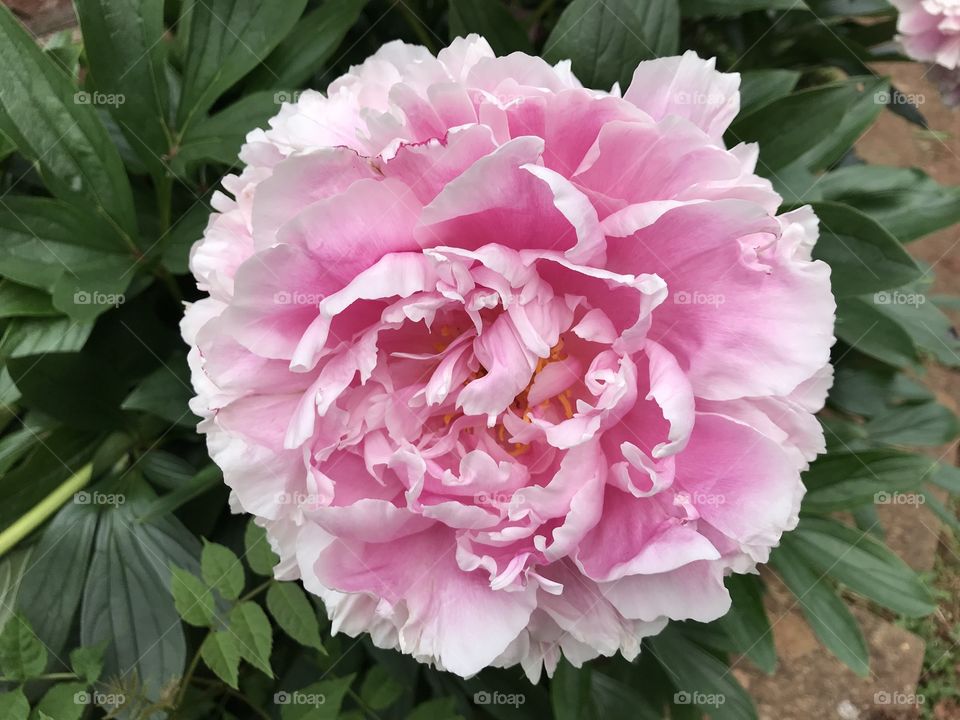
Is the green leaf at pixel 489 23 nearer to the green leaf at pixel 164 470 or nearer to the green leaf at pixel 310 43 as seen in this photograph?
the green leaf at pixel 310 43

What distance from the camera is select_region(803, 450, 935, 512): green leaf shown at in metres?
0.77

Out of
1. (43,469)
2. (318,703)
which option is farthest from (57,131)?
(318,703)

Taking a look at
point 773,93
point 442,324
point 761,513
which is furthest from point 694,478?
point 773,93

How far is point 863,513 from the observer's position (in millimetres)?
1138

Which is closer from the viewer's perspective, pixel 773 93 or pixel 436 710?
pixel 436 710

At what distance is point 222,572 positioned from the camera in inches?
25.2

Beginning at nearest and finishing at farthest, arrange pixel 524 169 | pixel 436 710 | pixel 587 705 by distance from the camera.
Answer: pixel 524 169, pixel 436 710, pixel 587 705

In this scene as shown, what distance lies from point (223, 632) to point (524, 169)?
47 centimetres

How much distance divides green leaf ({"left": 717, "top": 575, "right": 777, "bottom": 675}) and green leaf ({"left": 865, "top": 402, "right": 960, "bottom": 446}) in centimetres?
46

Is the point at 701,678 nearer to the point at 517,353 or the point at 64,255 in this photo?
the point at 517,353

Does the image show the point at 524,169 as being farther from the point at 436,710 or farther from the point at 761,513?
the point at 436,710

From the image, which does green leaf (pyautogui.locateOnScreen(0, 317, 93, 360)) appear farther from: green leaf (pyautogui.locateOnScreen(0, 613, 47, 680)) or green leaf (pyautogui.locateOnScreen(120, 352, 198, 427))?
green leaf (pyautogui.locateOnScreen(0, 613, 47, 680))

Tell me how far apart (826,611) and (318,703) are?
56cm

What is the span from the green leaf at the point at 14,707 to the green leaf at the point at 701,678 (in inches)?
24.8
